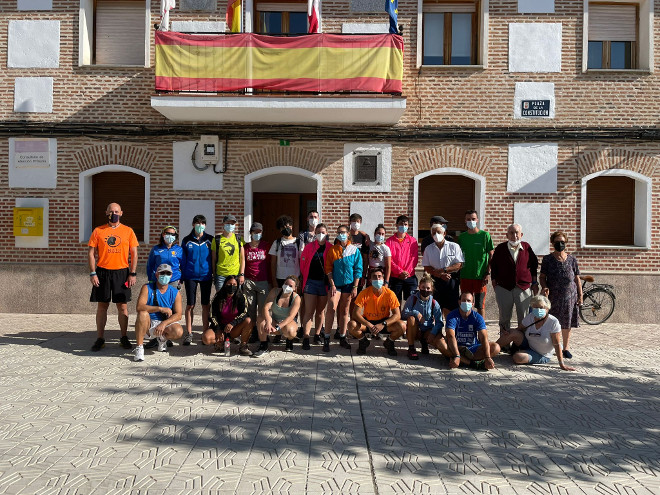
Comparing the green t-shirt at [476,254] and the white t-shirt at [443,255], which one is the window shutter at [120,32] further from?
the green t-shirt at [476,254]

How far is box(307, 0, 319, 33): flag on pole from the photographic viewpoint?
10.3 m

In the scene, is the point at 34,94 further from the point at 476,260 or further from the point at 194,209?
the point at 476,260

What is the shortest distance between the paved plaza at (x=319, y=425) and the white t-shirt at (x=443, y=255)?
1.43 metres

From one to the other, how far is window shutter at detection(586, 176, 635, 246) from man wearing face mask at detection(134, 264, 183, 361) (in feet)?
27.6

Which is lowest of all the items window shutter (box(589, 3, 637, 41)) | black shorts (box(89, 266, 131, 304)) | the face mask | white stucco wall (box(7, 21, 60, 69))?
the face mask

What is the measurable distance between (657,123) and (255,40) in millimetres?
7950

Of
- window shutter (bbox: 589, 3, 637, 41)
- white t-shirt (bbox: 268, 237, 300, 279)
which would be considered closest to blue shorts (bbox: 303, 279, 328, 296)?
white t-shirt (bbox: 268, 237, 300, 279)

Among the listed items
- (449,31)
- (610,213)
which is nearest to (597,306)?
(610,213)

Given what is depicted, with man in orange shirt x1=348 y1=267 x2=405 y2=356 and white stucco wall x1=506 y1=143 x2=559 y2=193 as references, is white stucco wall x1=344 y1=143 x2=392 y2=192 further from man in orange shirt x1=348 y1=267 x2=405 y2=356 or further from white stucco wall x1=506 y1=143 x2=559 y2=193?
man in orange shirt x1=348 y1=267 x2=405 y2=356

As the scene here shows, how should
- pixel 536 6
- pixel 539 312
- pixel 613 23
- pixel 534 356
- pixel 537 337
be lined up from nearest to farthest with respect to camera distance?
pixel 539 312 → pixel 537 337 → pixel 534 356 → pixel 536 6 → pixel 613 23

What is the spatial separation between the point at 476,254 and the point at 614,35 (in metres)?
6.36

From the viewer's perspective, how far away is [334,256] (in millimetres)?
8047

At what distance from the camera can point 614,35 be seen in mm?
11391

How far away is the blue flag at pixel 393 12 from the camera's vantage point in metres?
10.2
